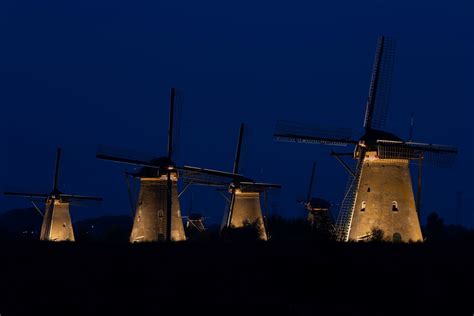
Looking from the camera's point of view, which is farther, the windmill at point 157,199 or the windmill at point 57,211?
the windmill at point 57,211

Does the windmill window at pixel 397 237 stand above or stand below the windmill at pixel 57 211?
above

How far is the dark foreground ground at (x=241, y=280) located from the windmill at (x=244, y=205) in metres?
18.3

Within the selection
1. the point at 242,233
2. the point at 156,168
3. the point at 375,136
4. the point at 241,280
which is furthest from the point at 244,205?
the point at 241,280

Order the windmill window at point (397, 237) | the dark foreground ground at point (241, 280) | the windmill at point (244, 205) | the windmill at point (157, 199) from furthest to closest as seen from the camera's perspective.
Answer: the windmill at point (244, 205) < the windmill at point (157, 199) < the windmill window at point (397, 237) < the dark foreground ground at point (241, 280)

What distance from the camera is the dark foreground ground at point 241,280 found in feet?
66.3

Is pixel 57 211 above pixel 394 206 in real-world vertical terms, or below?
below

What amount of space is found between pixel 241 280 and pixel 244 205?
25.1 meters

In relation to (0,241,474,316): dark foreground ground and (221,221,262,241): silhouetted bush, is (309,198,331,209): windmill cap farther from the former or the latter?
(0,241,474,316): dark foreground ground

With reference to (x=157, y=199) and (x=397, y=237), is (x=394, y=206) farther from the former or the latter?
(x=157, y=199)

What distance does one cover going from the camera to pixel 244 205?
48375mm

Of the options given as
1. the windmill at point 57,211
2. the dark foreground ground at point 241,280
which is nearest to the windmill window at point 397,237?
the dark foreground ground at point 241,280

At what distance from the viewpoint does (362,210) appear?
3112 centimetres

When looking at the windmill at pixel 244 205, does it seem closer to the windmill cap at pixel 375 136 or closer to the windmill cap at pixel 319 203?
the windmill cap at pixel 319 203

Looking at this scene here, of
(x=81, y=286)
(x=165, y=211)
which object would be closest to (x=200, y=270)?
(x=81, y=286)
